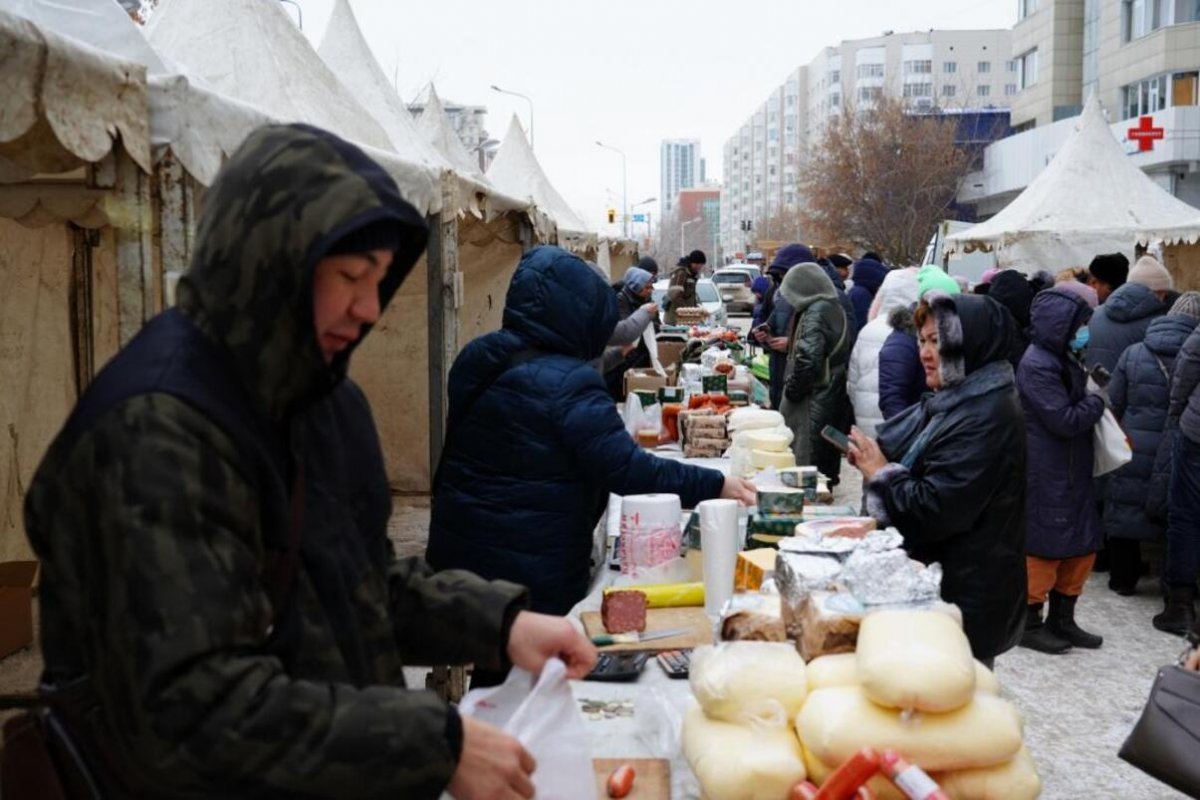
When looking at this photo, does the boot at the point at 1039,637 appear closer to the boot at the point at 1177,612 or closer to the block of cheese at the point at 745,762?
the boot at the point at 1177,612

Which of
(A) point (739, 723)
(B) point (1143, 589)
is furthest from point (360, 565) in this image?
(B) point (1143, 589)

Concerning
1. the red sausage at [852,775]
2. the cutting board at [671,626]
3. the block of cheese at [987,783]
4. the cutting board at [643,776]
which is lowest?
the cutting board at [643,776]

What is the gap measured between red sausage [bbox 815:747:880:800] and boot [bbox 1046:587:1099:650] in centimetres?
469

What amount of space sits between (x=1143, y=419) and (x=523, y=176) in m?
11.0

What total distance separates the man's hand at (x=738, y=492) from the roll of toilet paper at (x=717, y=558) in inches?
13.1

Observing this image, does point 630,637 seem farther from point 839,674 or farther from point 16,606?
point 16,606

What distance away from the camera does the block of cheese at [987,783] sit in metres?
2.16

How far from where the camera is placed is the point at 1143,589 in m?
7.38

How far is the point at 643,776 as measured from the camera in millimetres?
2361

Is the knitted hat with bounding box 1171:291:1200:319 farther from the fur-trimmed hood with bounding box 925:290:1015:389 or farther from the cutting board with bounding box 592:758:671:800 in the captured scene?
the cutting board with bounding box 592:758:671:800

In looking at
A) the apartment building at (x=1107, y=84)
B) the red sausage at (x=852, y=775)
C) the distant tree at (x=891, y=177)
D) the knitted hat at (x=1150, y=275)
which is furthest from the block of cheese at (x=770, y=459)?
the distant tree at (x=891, y=177)

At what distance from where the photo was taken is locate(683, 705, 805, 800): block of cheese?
2172 millimetres

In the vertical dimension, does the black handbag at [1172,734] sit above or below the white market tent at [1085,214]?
below

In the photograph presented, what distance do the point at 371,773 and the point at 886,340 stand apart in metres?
6.04
